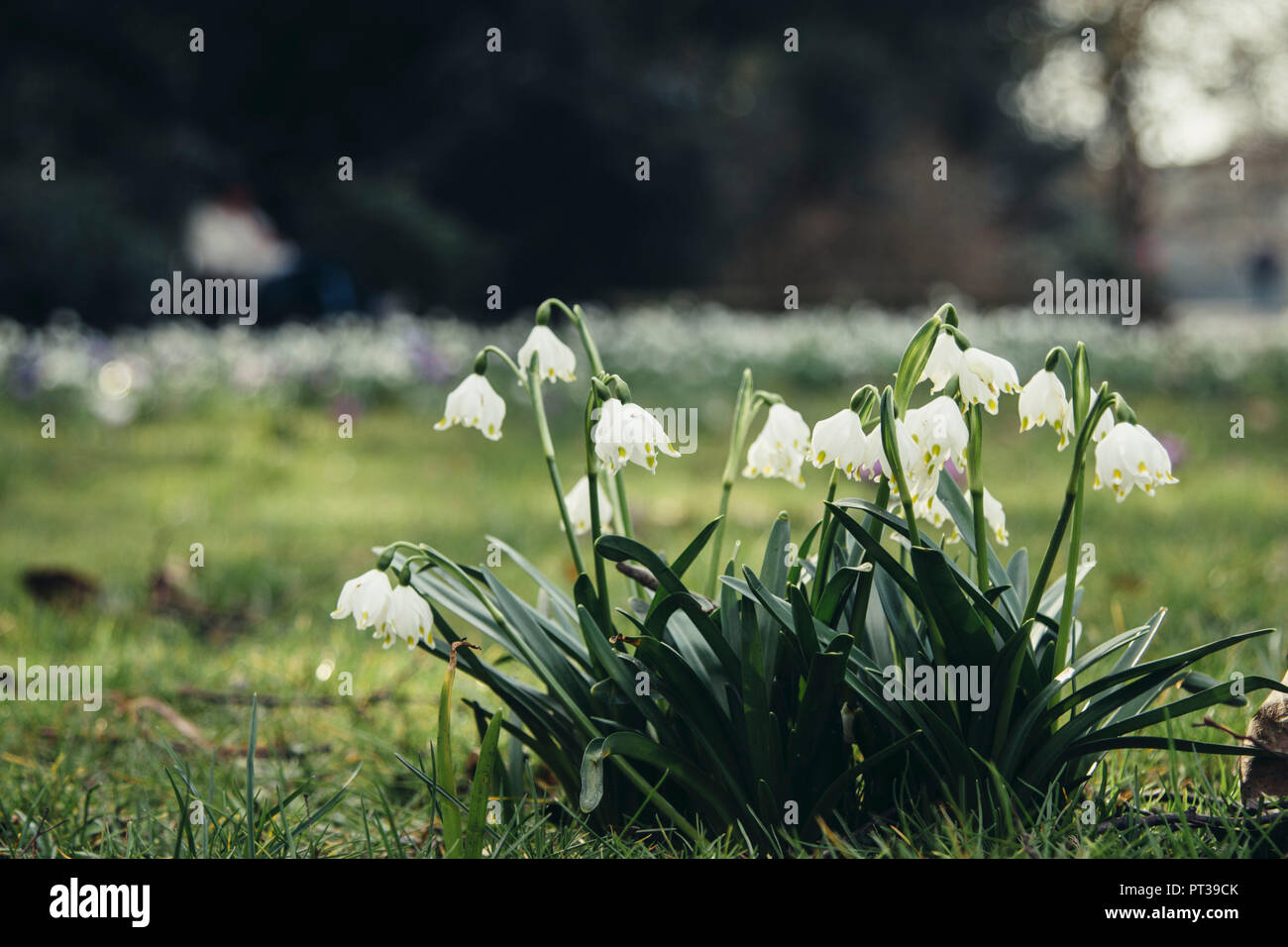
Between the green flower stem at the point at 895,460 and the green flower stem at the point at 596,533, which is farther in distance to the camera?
the green flower stem at the point at 596,533

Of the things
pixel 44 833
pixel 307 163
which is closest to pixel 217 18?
pixel 307 163

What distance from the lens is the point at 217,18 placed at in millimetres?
12945

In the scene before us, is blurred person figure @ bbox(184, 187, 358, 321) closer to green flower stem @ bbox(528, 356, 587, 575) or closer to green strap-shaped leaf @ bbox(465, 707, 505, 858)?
green flower stem @ bbox(528, 356, 587, 575)

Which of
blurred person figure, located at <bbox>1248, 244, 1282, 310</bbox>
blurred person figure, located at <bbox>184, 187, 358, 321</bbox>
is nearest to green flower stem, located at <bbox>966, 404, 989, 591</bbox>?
blurred person figure, located at <bbox>184, 187, 358, 321</bbox>

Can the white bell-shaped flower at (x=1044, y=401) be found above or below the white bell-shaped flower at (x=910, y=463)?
above

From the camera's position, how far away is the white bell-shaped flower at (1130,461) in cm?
150

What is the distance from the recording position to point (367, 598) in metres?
1.62

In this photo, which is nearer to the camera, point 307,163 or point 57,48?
point 57,48

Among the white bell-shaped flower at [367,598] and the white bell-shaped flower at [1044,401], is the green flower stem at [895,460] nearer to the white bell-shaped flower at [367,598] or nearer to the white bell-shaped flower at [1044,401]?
the white bell-shaped flower at [1044,401]

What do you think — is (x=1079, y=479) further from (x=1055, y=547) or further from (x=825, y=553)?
(x=825, y=553)

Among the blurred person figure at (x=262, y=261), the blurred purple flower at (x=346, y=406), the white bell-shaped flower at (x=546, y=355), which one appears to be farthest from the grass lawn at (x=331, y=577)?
the blurred person figure at (x=262, y=261)

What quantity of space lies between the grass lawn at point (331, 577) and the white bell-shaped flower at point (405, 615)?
0.30m

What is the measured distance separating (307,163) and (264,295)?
1.62 m
